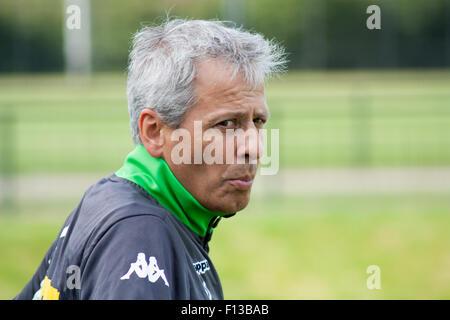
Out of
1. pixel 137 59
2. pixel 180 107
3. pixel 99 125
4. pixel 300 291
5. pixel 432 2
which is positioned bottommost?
pixel 300 291

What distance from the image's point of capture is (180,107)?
2.03 m

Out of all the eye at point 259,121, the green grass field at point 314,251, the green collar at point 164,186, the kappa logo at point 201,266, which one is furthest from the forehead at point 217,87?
the green grass field at point 314,251

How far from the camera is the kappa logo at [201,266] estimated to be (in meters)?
2.05

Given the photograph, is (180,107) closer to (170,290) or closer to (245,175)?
(245,175)

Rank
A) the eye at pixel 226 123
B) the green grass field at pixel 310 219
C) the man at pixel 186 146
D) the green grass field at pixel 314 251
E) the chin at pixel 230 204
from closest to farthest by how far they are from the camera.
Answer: the man at pixel 186 146 < the eye at pixel 226 123 < the chin at pixel 230 204 < the green grass field at pixel 314 251 < the green grass field at pixel 310 219

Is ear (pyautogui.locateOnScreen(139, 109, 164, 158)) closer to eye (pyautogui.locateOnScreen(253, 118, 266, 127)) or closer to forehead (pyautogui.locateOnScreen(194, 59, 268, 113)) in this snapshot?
forehead (pyautogui.locateOnScreen(194, 59, 268, 113))

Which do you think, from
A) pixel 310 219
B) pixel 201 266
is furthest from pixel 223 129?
pixel 310 219

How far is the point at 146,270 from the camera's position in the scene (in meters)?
1.63

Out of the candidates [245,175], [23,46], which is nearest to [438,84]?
[23,46]

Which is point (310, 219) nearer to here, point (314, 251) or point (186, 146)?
point (314, 251)

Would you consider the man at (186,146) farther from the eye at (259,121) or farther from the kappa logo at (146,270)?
the kappa logo at (146,270)

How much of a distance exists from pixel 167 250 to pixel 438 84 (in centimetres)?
3399

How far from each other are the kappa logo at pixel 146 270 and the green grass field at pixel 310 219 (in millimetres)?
4940

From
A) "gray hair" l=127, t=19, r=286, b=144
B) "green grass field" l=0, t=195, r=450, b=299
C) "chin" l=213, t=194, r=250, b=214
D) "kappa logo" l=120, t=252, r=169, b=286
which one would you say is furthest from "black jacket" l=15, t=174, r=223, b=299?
"green grass field" l=0, t=195, r=450, b=299
